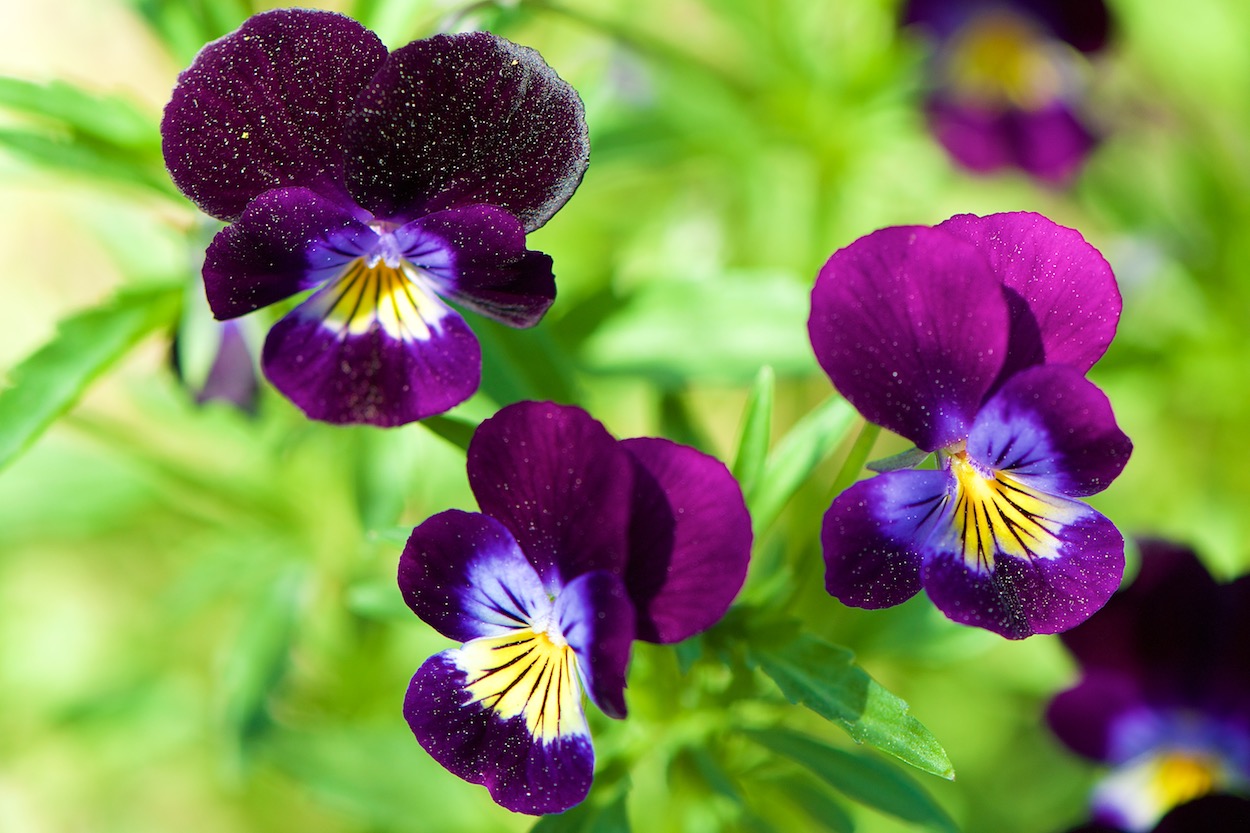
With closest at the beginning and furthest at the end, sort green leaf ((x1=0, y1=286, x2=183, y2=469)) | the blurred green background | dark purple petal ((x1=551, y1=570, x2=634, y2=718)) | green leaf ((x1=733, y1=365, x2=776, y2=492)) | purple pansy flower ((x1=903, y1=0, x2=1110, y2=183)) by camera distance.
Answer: dark purple petal ((x1=551, y1=570, x2=634, y2=718)) → green leaf ((x1=733, y1=365, x2=776, y2=492)) → green leaf ((x1=0, y1=286, x2=183, y2=469)) → the blurred green background → purple pansy flower ((x1=903, y1=0, x2=1110, y2=183))

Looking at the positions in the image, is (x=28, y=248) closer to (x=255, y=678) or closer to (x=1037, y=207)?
(x=255, y=678)

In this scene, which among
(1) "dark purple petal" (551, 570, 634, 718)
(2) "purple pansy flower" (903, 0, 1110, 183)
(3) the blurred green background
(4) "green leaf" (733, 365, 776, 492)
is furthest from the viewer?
(2) "purple pansy flower" (903, 0, 1110, 183)

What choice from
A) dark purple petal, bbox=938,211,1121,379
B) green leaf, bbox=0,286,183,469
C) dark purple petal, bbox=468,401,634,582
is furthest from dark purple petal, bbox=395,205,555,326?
green leaf, bbox=0,286,183,469

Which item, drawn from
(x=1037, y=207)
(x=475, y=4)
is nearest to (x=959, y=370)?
(x=475, y=4)

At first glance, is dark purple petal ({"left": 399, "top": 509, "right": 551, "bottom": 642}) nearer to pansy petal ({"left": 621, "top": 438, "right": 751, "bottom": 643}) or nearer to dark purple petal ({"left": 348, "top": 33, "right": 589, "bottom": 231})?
pansy petal ({"left": 621, "top": 438, "right": 751, "bottom": 643})

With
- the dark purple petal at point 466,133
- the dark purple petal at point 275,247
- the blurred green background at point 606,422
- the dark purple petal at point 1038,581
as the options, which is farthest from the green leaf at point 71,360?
the dark purple petal at point 1038,581

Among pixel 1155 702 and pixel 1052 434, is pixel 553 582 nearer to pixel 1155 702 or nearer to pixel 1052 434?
pixel 1052 434
